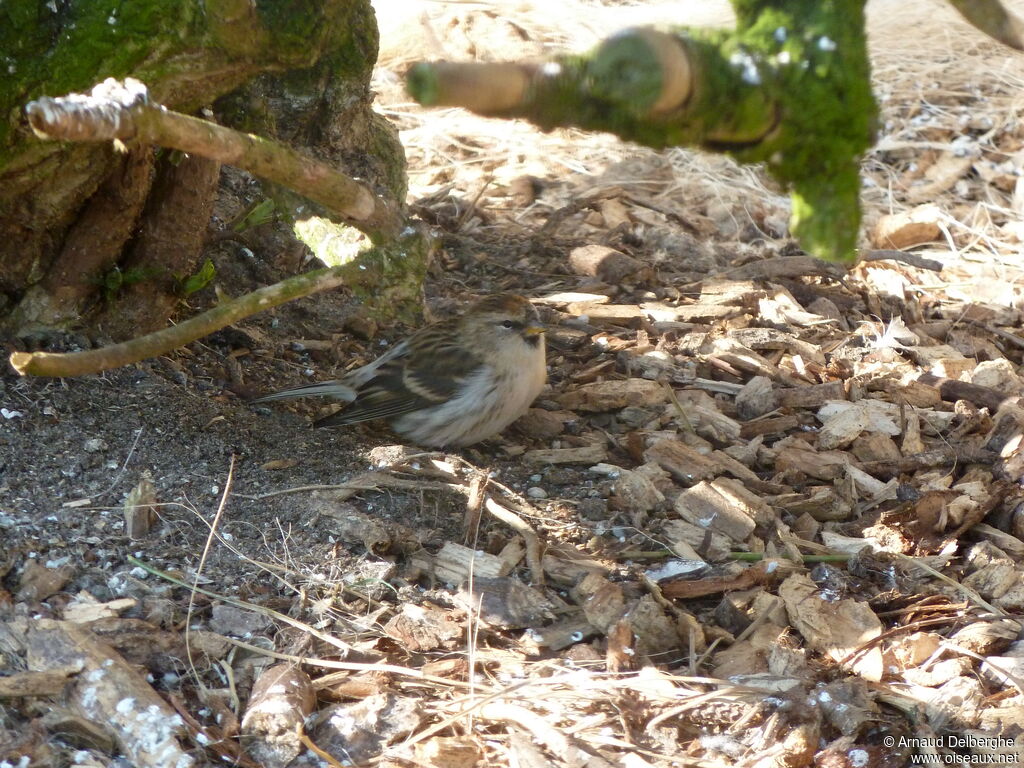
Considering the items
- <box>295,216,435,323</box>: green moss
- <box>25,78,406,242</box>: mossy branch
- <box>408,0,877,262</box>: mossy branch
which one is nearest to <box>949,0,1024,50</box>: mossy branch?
<box>408,0,877,262</box>: mossy branch

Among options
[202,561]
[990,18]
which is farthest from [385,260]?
[990,18]

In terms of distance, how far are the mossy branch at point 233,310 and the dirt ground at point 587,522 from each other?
527 mm

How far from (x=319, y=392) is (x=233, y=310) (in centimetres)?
136

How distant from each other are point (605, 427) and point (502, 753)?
7.17 feet

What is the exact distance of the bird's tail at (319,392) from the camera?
188 inches

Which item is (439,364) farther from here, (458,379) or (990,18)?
(990,18)

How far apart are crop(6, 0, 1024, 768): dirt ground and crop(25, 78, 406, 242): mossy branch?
3.31ft

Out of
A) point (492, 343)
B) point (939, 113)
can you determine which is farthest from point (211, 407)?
point (939, 113)

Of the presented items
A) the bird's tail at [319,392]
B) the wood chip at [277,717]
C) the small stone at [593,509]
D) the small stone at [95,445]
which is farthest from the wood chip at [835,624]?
the small stone at [95,445]

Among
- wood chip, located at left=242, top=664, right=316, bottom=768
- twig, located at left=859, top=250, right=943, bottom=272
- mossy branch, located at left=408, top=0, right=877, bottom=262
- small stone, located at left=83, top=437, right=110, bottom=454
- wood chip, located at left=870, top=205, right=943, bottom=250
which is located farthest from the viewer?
wood chip, located at left=870, top=205, right=943, bottom=250

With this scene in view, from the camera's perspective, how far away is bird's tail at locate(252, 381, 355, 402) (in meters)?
4.79

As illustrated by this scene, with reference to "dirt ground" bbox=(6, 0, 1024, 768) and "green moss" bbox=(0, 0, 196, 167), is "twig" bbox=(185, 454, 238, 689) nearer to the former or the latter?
"dirt ground" bbox=(6, 0, 1024, 768)

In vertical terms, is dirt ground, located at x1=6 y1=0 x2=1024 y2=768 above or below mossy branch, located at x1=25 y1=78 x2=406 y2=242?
below

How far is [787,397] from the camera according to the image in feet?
16.9
